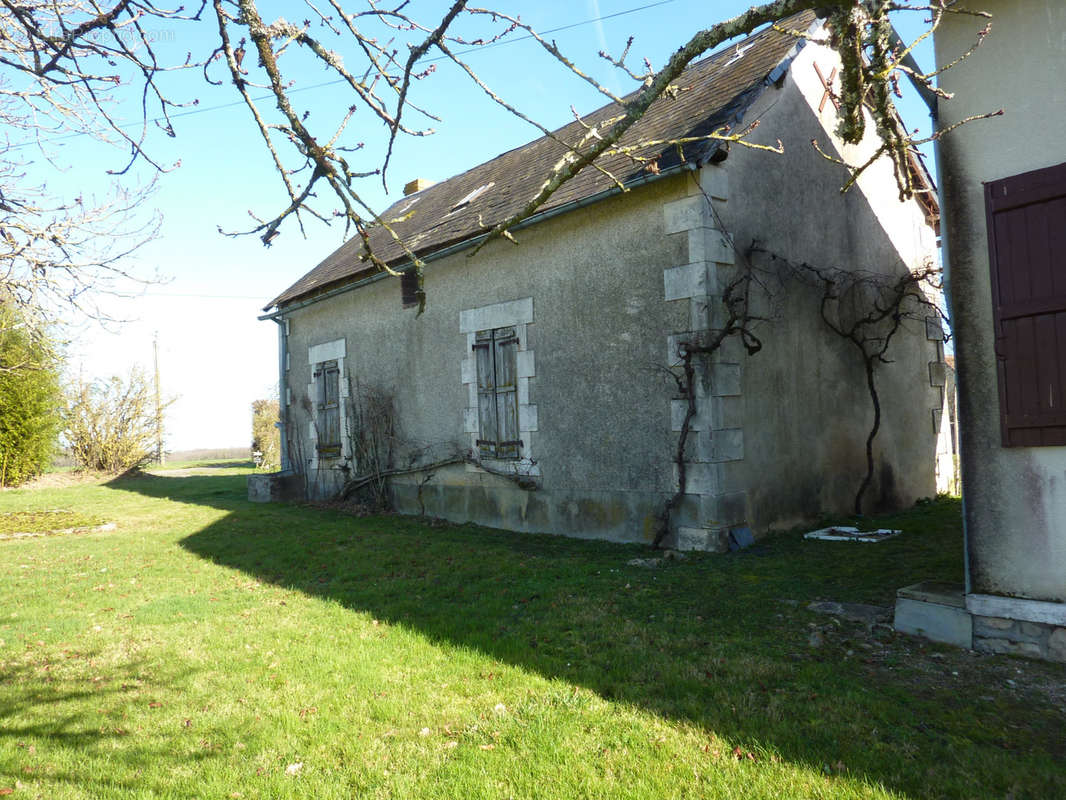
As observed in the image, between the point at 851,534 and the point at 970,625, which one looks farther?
the point at 851,534

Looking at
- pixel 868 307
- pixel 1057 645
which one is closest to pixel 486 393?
pixel 868 307

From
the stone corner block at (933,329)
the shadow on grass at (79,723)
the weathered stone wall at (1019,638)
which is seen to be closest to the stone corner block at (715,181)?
the weathered stone wall at (1019,638)

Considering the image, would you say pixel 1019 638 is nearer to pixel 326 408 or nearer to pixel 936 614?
pixel 936 614

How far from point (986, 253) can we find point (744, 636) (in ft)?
8.70

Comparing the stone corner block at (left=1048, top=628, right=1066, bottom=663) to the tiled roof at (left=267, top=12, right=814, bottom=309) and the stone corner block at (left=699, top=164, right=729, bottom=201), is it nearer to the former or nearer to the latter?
the tiled roof at (left=267, top=12, right=814, bottom=309)

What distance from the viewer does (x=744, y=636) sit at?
Answer: 4508mm

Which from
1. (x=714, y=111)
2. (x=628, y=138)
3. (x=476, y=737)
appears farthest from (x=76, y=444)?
(x=476, y=737)

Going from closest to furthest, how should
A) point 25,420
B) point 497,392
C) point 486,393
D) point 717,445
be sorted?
1. point 717,445
2. point 497,392
3. point 486,393
4. point 25,420

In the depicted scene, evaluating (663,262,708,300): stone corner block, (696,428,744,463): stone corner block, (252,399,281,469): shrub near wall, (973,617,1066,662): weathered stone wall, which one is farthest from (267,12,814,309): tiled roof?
(252,399,281,469): shrub near wall

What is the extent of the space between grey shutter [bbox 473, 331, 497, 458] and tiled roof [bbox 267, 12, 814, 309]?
53.8 inches

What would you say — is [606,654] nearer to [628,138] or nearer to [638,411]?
[638,411]

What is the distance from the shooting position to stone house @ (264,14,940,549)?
7.14m

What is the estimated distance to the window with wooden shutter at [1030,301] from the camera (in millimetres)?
3814

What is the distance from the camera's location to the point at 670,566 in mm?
6480
